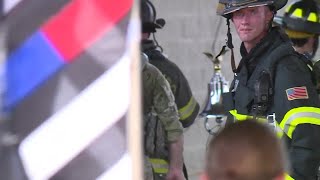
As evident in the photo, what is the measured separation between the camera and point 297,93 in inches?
109

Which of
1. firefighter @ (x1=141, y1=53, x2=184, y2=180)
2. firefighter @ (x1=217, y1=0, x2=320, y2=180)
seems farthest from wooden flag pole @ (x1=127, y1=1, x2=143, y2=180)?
firefighter @ (x1=141, y1=53, x2=184, y2=180)

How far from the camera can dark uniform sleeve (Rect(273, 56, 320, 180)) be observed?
2.72 m

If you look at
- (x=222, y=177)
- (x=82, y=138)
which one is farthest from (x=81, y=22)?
(x=222, y=177)

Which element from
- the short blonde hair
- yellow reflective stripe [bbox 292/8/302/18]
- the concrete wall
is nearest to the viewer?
the short blonde hair

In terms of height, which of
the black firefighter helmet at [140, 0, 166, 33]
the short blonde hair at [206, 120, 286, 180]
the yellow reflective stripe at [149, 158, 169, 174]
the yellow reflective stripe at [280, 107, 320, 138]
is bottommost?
the yellow reflective stripe at [149, 158, 169, 174]

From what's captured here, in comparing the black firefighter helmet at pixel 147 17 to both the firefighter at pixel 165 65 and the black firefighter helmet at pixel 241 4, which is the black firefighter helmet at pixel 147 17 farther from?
the black firefighter helmet at pixel 241 4

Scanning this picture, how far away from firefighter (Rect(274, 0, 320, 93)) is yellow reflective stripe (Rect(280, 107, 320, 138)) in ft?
4.94

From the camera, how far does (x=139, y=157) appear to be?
160cm

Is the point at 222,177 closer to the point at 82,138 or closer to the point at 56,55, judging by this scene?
the point at 82,138

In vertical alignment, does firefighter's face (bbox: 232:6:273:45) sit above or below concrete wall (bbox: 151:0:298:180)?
above

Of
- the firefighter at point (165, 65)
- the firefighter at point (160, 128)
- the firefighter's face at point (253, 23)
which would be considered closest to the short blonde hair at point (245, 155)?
the firefighter's face at point (253, 23)

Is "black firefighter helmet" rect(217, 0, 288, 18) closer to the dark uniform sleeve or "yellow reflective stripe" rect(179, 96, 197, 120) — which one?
the dark uniform sleeve

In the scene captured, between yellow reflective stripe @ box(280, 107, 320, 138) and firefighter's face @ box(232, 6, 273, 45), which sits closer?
yellow reflective stripe @ box(280, 107, 320, 138)

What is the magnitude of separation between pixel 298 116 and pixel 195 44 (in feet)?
8.65
